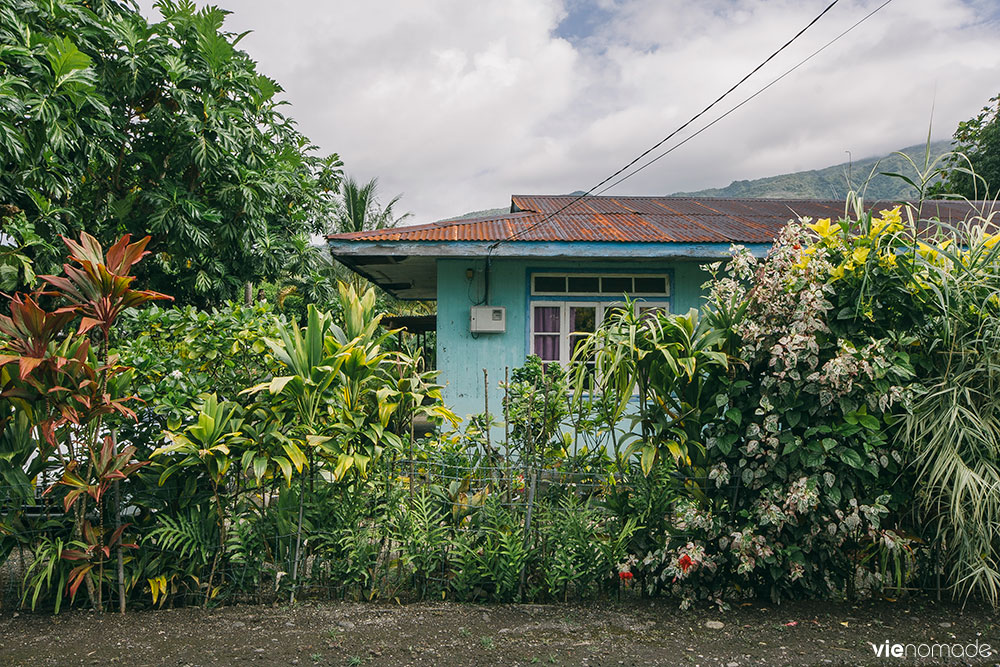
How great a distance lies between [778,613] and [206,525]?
329cm

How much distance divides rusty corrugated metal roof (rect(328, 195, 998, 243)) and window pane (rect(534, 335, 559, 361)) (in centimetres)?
131

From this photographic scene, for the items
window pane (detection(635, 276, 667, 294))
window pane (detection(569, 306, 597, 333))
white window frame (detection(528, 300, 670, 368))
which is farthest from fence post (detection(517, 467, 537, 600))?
window pane (detection(635, 276, 667, 294))

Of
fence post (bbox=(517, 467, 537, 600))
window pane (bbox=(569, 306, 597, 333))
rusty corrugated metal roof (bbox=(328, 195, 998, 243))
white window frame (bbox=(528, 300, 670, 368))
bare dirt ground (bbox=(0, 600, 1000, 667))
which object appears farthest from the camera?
window pane (bbox=(569, 306, 597, 333))

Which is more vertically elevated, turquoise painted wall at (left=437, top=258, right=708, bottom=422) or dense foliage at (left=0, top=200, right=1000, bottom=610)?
turquoise painted wall at (left=437, top=258, right=708, bottom=422)

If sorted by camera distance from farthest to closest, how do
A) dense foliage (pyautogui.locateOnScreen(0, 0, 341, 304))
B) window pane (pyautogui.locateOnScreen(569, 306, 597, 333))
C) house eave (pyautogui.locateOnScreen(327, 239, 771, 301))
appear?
1. window pane (pyautogui.locateOnScreen(569, 306, 597, 333))
2. house eave (pyautogui.locateOnScreen(327, 239, 771, 301))
3. dense foliage (pyautogui.locateOnScreen(0, 0, 341, 304))

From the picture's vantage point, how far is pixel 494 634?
137 inches

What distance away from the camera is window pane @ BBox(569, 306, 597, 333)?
8250 millimetres

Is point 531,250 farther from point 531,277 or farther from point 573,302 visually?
point 573,302

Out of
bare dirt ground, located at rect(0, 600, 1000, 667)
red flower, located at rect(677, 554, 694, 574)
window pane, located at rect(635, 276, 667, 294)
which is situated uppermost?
window pane, located at rect(635, 276, 667, 294)

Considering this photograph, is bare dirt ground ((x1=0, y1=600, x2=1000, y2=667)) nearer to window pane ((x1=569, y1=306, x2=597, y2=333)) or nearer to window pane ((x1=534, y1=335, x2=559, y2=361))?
window pane ((x1=534, y1=335, x2=559, y2=361))

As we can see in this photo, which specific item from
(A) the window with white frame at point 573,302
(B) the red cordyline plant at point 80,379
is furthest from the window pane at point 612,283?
(B) the red cordyline plant at point 80,379

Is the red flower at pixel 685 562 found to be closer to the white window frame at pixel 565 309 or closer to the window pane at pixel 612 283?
the white window frame at pixel 565 309

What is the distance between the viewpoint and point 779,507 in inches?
141

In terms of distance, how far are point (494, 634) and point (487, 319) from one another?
4.79 metres
